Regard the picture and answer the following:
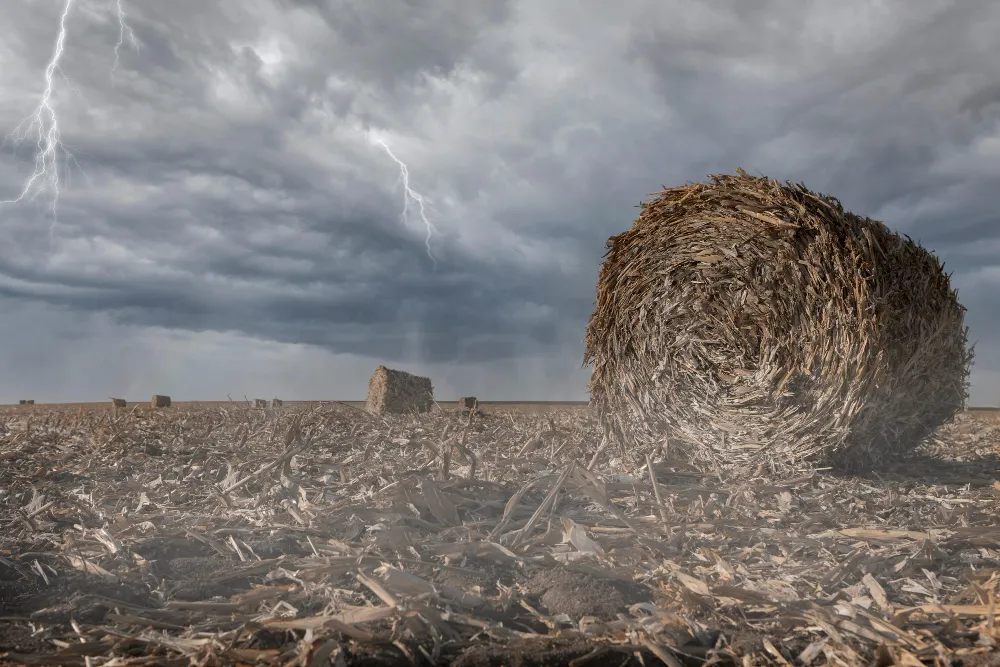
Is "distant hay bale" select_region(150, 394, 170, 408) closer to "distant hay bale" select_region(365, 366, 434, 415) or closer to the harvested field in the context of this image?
"distant hay bale" select_region(365, 366, 434, 415)

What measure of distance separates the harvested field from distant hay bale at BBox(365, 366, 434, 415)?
241 inches

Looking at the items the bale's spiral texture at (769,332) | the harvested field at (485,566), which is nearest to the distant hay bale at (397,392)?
the bale's spiral texture at (769,332)

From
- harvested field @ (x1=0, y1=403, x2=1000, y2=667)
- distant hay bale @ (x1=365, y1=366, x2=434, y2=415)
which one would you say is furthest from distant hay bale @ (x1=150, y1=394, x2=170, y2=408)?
harvested field @ (x1=0, y1=403, x2=1000, y2=667)

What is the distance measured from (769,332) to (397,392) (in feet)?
25.4

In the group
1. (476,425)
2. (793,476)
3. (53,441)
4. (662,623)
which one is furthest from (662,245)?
(53,441)

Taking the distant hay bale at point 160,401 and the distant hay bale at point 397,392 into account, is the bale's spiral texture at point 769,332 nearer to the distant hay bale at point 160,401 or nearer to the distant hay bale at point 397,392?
the distant hay bale at point 397,392

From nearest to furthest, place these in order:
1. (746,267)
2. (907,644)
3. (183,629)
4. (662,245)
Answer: (907,644)
(183,629)
(746,267)
(662,245)

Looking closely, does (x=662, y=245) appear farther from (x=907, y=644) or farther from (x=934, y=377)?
(x=907, y=644)

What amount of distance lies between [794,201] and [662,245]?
1.43 meters

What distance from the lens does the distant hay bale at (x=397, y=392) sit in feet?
42.0

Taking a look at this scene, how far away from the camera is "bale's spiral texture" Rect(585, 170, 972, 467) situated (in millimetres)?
6070

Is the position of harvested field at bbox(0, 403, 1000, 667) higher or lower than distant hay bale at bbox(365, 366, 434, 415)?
lower

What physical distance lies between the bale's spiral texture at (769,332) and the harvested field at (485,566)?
504 millimetres

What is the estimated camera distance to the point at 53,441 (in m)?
8.49
